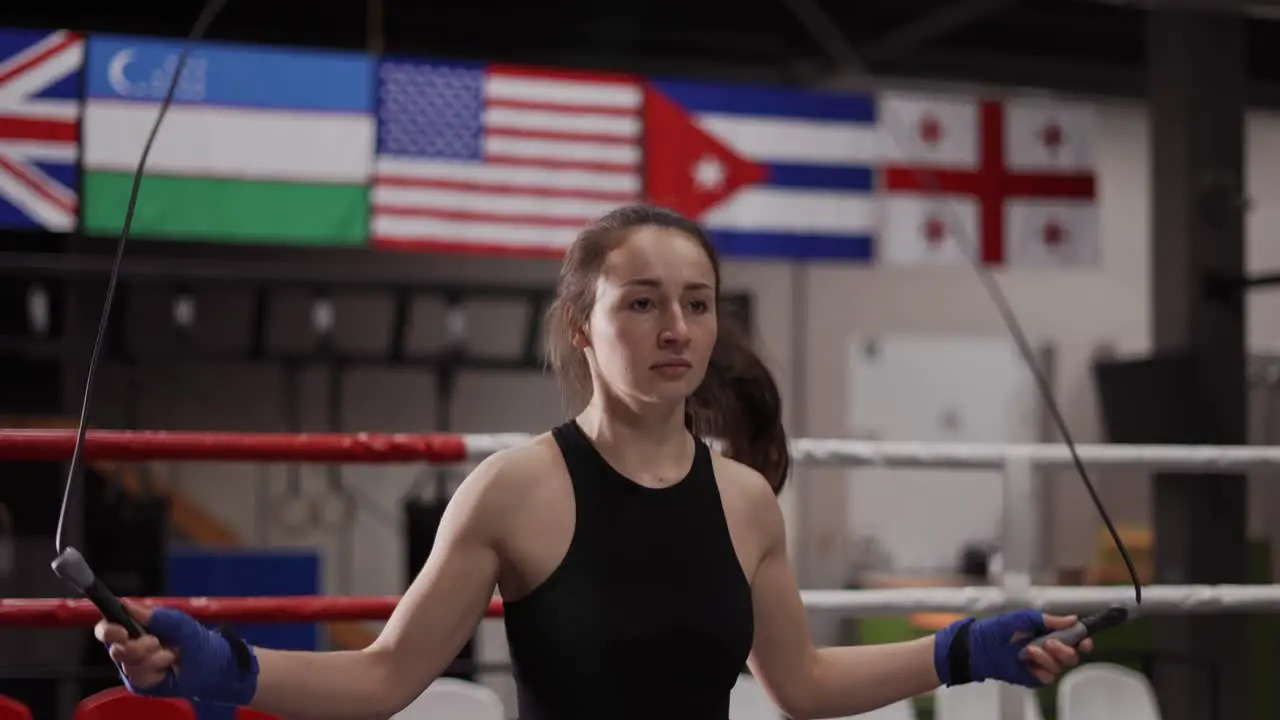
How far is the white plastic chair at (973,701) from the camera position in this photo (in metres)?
2.51

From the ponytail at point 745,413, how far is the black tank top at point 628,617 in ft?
1.50

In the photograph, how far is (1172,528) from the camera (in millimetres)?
4566

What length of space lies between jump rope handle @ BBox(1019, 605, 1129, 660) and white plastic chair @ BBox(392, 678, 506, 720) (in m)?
1.08

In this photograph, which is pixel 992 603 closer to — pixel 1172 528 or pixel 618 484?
pixel 618 484

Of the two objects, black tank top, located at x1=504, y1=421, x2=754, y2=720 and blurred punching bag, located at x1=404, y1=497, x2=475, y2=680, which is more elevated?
black tank top, located at x1=504, y1=421, x2=754, y2=720

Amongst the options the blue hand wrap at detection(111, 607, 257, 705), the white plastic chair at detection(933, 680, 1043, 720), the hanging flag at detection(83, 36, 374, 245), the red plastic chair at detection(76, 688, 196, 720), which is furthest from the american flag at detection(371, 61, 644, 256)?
the blue hand wrap at detection(111, 607, 257, 705)

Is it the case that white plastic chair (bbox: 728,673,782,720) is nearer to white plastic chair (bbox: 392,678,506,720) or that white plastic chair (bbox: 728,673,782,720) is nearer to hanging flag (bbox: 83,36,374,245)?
white plastic chair (bbox: 392,678,506,720)

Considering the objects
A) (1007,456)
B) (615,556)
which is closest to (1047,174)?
(1007,456)

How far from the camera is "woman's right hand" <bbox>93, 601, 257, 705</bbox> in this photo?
1.21 meters

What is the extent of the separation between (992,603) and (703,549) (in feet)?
3.83

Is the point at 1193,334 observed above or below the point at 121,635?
above

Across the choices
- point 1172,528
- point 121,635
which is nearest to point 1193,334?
point 1172,528

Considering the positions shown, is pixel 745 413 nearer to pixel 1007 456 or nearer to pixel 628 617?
pixel 628 617

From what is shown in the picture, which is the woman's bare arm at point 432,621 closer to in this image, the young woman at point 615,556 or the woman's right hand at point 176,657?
the young woman at point 615,556
